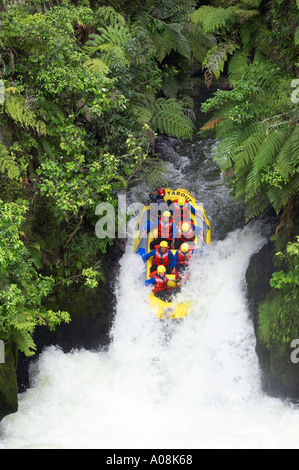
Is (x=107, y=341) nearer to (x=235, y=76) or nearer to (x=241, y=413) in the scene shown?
(x=241, y=413)

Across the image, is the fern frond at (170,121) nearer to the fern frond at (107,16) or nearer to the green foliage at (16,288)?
the fern frond at (107,16)

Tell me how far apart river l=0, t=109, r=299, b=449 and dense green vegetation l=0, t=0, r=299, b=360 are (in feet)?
2.85

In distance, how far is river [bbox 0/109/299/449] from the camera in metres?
7.32

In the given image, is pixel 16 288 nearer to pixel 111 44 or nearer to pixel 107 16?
pixel 111 44

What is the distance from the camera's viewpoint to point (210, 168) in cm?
1149

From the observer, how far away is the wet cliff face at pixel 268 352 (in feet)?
25.7

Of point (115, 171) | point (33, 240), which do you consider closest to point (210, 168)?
point (115, 171)

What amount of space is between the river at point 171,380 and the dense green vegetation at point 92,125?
2.85 ft

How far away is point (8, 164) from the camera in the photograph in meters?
7.67

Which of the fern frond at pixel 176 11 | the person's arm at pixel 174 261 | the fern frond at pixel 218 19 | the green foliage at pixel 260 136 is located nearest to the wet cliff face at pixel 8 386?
the person's arm at pixel 174 261

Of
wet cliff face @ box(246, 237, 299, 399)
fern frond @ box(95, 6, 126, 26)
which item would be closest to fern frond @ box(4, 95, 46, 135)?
fern frond @ box(95, 6, 126, 26)

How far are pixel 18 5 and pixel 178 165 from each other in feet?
15.1

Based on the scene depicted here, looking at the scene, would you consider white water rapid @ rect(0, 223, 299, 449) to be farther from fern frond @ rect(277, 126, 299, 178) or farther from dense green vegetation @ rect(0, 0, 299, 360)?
fern frond @ rect(277, 126, 299, 178)
